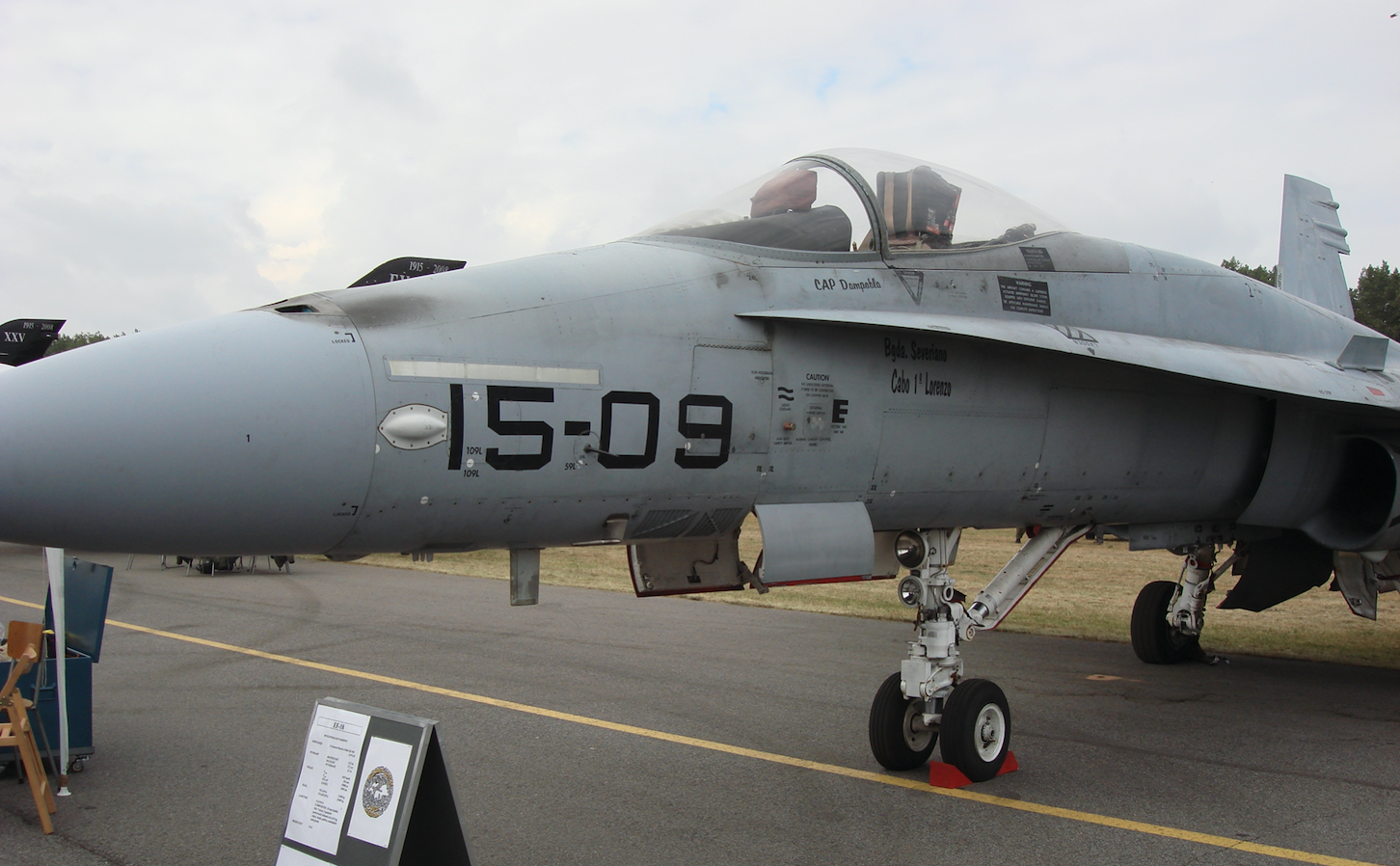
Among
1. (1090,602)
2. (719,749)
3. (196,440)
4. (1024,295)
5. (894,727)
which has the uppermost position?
(1024,295)

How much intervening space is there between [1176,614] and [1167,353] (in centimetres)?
464

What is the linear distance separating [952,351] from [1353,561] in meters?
5.25

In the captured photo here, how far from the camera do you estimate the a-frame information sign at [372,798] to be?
313cm

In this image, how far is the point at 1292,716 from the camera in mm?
7250

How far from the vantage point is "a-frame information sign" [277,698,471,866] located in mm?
3131

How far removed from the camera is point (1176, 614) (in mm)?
9125

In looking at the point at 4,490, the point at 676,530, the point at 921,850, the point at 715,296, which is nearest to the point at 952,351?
the point at 715,296

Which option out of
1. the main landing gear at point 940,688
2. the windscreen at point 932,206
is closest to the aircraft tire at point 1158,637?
the main landing gear at point 940,688

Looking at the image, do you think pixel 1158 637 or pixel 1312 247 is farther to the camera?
pixel 1312 247

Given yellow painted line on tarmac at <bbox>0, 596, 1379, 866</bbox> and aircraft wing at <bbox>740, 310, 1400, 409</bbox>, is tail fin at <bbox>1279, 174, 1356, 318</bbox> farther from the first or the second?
yellow painted line on tarmac at <bbox>0, 596, 1379, 866</bbox>

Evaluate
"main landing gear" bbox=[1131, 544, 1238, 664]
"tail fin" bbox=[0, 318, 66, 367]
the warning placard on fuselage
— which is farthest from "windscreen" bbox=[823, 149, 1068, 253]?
"tail fin" bbox=[0, 318, 66, 367]

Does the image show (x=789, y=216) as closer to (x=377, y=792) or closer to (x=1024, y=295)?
(x=1024, y=295)

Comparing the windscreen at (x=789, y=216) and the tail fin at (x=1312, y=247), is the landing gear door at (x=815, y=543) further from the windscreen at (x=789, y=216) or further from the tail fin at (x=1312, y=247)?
the tail fin at (x=1312, y=247)

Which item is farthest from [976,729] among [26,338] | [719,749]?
[26,338]
